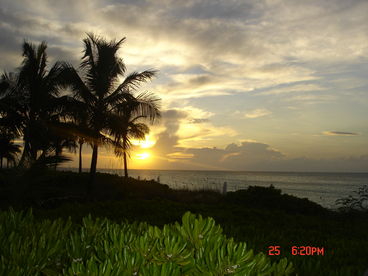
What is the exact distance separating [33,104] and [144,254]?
19.8 metres

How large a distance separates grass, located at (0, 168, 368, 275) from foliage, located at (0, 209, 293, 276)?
1.88 metres

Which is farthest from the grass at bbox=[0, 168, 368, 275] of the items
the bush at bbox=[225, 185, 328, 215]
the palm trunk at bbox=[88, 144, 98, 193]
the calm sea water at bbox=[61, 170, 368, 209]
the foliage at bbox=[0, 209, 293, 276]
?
the calm sea water at bbox=[61, 170, 368, 209]

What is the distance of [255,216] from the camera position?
9164 millimetres

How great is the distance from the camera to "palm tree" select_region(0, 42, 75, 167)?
1931cm

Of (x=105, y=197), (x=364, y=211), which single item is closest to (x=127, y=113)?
(x=105, y=197)

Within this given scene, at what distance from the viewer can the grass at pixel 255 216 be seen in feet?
15.2

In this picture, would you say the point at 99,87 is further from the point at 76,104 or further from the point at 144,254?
the point at 144,254

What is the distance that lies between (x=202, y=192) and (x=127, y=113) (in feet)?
24.1

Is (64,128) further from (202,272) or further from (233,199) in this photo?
(202,272)

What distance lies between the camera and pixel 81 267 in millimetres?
2049

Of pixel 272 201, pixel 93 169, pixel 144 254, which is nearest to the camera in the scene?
pixel 144 254
